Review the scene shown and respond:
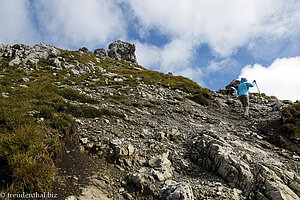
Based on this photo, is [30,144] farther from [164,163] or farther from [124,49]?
[124,49]

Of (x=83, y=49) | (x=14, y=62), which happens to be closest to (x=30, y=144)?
(x=14, y=62)

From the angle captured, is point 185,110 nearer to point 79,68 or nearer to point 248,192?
point 248,192

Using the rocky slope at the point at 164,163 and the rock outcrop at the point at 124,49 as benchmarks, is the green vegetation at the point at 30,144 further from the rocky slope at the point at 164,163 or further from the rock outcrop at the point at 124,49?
the rock outcrop at the point at 124,49

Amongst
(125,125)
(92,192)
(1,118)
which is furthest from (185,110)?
(1,118)

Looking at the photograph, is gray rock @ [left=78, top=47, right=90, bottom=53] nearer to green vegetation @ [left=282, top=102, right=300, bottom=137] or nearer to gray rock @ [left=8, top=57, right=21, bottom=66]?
gray rock @ [left=8, top=57, right=21, bottom=66]

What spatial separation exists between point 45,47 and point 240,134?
3514 centimetres

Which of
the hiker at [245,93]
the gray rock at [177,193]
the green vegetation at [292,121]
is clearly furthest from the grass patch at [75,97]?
the hiker at [245,93]

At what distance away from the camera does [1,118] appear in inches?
245

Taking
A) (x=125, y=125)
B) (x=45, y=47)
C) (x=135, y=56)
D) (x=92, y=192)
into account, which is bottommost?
Answer: (x=92, y=192)

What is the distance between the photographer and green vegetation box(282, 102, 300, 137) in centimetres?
1106

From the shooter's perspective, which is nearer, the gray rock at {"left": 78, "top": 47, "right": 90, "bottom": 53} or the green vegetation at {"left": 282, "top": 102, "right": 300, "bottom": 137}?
the green vegetation at {"left": 282, "top": 102, "right": 300, "bottom": 137}

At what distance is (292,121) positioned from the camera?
12.2 m

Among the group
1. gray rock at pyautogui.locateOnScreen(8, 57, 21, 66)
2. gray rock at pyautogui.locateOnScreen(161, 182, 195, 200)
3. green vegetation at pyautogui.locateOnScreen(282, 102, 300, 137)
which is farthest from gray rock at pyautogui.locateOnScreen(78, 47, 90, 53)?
gray rock at pyautogui.locateOnScreen(161, 182, 195, 200)

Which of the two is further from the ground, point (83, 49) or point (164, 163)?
point (83, 49)
